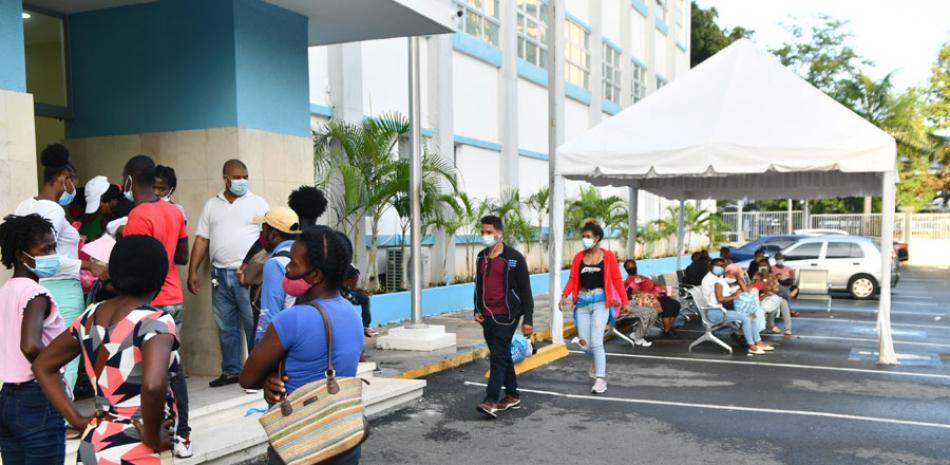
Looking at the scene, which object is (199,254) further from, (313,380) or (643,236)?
(643,236)

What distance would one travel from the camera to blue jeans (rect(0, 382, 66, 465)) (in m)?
3.18

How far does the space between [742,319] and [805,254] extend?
9.03m

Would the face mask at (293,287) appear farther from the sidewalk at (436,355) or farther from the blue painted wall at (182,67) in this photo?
the sidewalk at (436,355)

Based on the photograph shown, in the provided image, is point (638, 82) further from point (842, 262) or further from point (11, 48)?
point (11, 48)

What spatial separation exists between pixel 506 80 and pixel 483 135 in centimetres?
163

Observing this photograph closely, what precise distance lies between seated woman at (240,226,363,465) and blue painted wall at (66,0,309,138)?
16.0 feet

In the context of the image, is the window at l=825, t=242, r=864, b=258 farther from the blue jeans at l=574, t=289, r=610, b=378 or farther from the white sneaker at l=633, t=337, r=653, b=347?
the blue jeans at l=574, t=289, r=610, b=378

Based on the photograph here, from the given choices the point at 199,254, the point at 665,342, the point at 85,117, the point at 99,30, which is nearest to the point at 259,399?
the point at 199,254

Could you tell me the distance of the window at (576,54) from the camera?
925 inches

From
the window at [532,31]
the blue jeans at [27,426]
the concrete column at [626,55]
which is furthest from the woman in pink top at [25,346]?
the concrete column at [626,55]

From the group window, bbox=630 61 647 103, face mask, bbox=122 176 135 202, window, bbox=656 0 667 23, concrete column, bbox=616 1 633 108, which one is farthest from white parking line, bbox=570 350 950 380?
window, bbox=656 0 667 23

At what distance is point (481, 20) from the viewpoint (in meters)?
18.0

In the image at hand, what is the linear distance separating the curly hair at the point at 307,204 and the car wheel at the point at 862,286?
15.7 meters

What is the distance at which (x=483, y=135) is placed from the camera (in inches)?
718
